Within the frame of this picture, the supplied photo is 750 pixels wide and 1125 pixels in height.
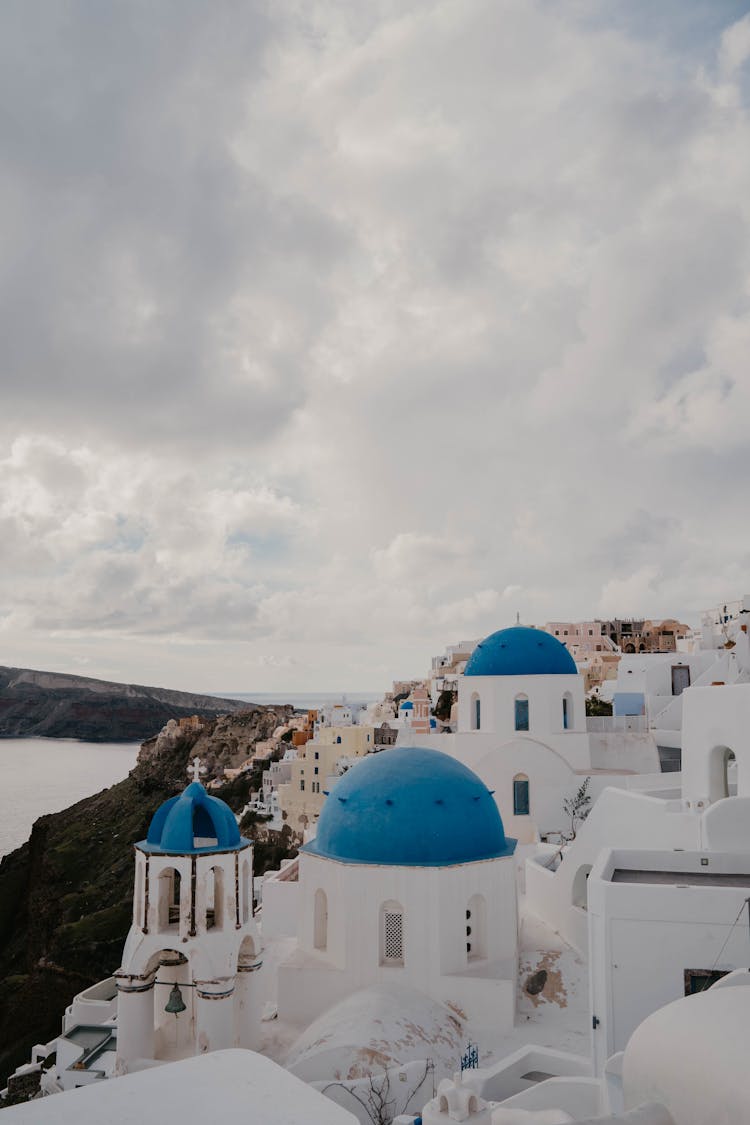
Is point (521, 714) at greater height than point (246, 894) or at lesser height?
greater

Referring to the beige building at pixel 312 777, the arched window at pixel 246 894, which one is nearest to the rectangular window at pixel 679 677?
the beige building at pixel 312 777

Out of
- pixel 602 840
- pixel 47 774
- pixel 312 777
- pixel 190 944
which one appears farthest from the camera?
pixel 47 774

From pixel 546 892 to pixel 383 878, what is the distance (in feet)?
16.9

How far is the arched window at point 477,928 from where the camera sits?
13.0 m

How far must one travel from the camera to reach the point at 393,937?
12641 millimetres

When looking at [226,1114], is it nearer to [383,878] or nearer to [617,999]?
[617,999]

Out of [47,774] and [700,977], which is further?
[47,774]

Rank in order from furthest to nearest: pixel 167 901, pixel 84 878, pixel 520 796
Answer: pixel 84 878
pixel 520 796
pixel 167 901

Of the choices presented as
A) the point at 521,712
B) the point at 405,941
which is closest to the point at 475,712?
the point at 521,712

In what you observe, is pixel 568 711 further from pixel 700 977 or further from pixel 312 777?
pixel 312 777

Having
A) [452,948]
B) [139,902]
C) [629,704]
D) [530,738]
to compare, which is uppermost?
[629,704]

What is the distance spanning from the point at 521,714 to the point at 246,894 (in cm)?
1357

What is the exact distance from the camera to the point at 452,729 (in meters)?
39.8

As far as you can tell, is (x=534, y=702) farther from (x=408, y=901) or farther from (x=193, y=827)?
(x=193, y=827)
